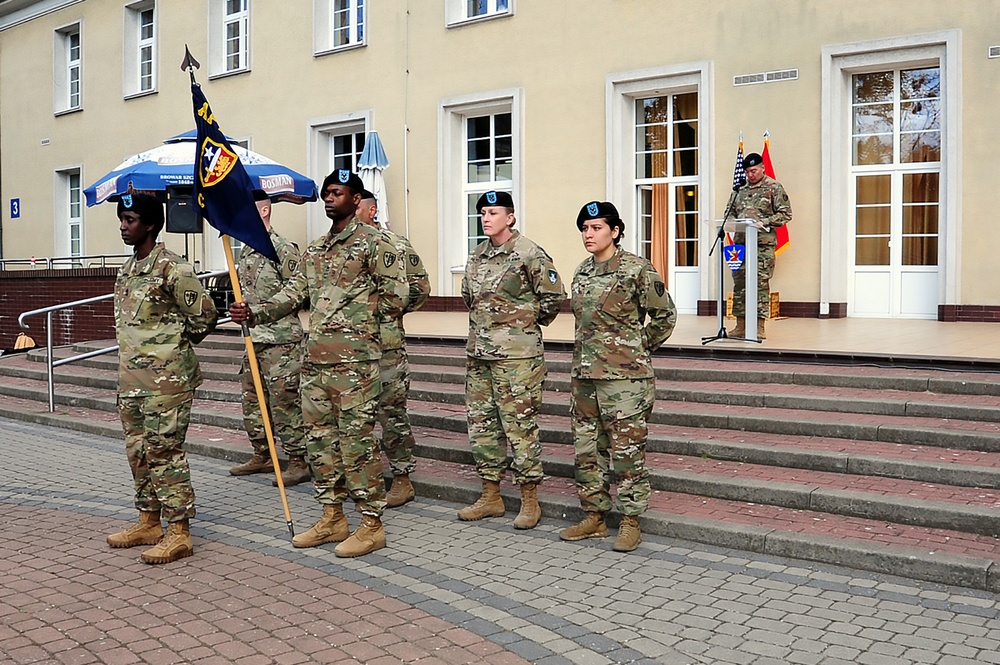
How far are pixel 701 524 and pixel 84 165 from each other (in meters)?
21.3

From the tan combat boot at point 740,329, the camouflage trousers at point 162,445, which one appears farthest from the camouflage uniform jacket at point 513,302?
the tan combat boot at point 740,329

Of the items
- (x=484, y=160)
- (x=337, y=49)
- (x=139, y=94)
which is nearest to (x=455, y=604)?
(x=484, y=160)

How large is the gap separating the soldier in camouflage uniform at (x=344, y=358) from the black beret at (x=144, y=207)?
2.36 ft

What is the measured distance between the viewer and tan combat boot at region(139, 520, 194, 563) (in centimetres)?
586

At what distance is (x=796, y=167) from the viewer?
517 inches

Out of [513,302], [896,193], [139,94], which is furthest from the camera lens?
[139,94]

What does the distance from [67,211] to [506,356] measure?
21.3 m

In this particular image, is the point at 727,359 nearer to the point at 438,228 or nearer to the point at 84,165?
the point at 438,228

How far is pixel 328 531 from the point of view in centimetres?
626

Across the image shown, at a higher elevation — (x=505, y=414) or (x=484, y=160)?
(x=484, y=160)

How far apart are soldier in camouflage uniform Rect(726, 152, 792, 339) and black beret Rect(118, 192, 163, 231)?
21.7 feet

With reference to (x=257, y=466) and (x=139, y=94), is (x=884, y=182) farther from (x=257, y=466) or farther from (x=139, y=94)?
(x=139, y=94)

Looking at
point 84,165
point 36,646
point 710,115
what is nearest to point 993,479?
point 36,646

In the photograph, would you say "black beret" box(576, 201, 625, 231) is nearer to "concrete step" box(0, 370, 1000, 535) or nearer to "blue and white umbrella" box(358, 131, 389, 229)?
"concrete step" box(0, 370, 1000, 535)
